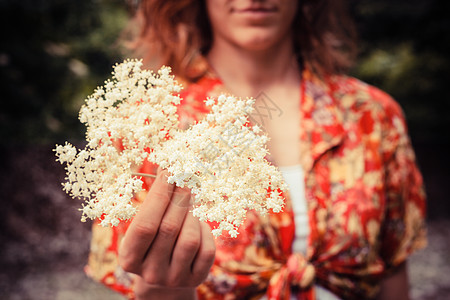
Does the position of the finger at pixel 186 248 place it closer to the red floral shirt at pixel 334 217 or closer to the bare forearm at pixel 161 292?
the bare forearm at pixel 161 292

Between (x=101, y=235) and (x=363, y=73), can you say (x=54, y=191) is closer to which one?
(x=101, y=235)

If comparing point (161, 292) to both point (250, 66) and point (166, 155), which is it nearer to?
point (166, 155)

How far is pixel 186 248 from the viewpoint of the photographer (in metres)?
0.75

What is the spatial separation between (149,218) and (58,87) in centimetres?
412

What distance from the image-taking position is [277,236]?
145 centimetres

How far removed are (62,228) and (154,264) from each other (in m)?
4.30

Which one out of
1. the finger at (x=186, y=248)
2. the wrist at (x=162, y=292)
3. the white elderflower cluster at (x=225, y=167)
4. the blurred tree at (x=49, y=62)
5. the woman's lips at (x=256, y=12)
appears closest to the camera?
the white elderflower cluster at (x=225, y=167)

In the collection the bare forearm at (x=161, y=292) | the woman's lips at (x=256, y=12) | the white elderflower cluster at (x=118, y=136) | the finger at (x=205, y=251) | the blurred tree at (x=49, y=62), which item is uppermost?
the blurred tree at (x=49, y=62)

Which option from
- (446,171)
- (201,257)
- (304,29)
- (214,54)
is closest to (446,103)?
(446,171)

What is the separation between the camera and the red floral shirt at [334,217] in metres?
1.42

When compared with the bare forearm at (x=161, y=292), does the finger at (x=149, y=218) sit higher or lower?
higher

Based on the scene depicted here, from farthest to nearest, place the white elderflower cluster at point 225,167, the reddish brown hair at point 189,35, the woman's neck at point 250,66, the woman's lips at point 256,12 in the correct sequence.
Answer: the reddish brown hair at point 189,35, the woman's neck at point 250,66, the woman's lips at point 256,12, the white elderflower cluster at point 225,167

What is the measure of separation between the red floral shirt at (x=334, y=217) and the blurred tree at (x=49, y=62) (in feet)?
9.53

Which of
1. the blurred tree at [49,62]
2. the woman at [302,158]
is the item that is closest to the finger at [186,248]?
the woman at [302,158]
